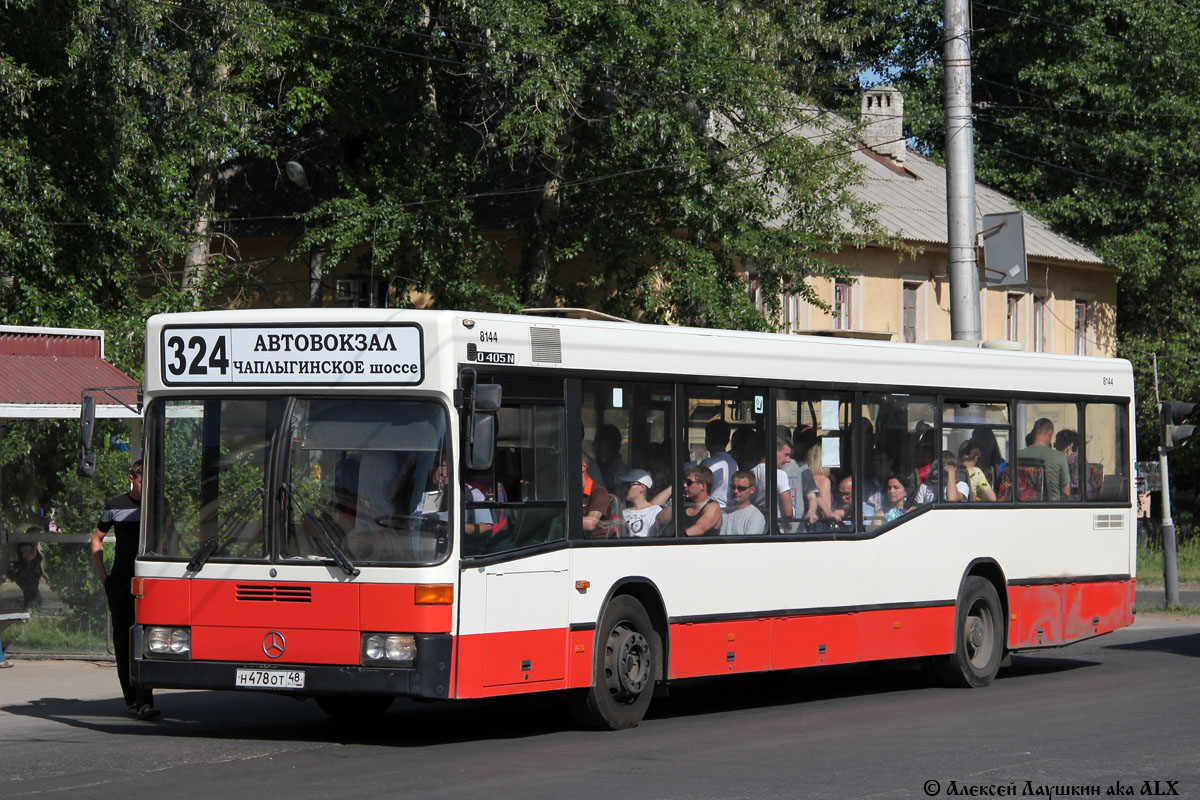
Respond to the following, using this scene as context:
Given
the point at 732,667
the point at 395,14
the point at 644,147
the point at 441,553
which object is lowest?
the point at 732,667

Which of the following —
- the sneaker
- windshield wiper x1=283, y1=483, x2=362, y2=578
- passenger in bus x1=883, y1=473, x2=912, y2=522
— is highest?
passenger in bus x1=883, y1=473, x2=912, y2=522

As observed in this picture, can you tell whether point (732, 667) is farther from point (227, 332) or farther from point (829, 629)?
point (227, 332)

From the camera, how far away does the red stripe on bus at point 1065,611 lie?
623 inches

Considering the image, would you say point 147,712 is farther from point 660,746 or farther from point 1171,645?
point 1171,645

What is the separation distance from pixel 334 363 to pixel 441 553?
134cm

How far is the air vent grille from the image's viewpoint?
11422mm

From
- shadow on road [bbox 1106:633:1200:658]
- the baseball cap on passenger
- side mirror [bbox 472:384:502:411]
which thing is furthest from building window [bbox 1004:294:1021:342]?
side mirror [bbox 472:384:502:411]

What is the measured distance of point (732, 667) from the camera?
12.8 metres

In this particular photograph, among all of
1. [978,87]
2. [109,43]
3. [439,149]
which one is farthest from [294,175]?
[978,87]

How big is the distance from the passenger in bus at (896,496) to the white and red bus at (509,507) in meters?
0.02

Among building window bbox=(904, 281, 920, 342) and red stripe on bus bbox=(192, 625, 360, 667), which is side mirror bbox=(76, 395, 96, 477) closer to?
red stripe on bus bbox=(192, 625, 360, 667)

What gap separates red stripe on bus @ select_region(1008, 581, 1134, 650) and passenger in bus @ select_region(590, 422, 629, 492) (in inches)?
201

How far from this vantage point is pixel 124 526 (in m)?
12.3

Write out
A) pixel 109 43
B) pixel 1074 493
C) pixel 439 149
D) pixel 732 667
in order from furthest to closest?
pixel 439 149
pixel 109 43
pixel 1074 493
pixel 732 667
